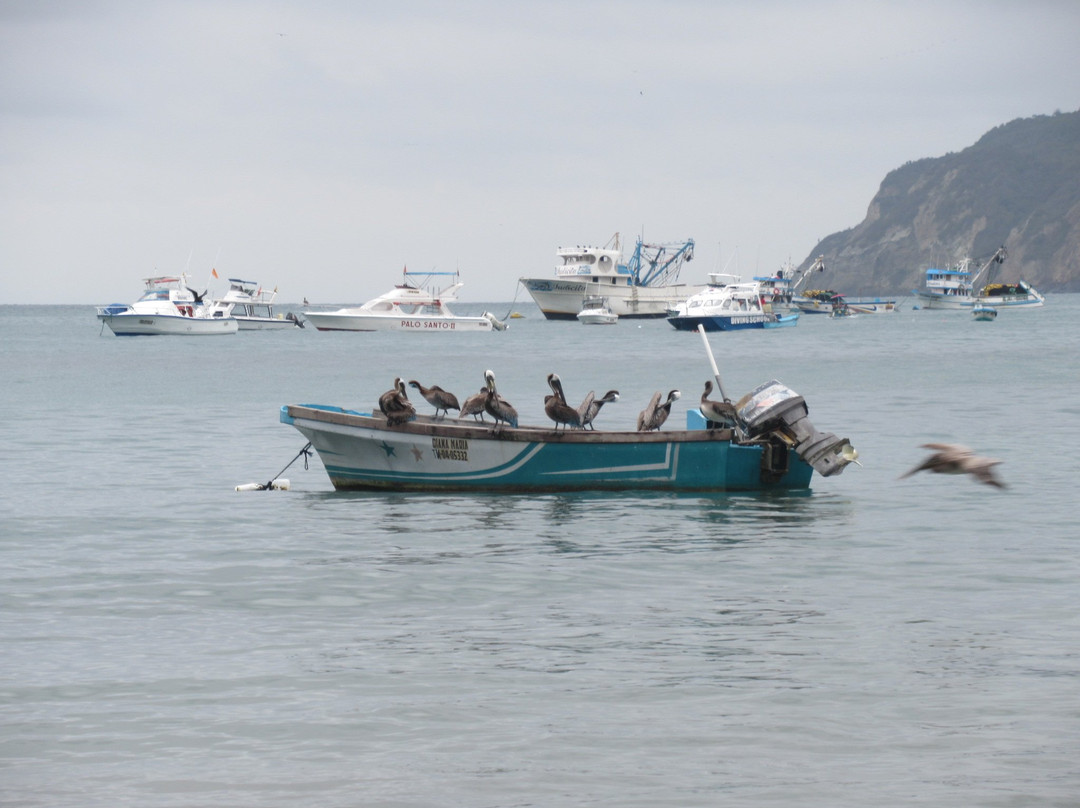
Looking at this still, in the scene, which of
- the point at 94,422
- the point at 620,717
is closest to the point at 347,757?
the point at 620,717

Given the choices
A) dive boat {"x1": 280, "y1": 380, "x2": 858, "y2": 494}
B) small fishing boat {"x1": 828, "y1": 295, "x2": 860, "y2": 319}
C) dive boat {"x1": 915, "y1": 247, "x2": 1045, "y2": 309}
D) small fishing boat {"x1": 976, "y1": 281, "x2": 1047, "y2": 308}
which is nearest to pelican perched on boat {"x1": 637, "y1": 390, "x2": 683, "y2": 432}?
dive boat {"x1": 280, "y1": 380, "x2": 858, "y2": 494}

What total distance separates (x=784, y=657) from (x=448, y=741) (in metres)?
3.29

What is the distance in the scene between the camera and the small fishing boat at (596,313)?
121m

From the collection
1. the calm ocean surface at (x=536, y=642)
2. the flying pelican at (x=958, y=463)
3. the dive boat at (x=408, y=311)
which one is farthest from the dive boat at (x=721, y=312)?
the flying pelican at (x=958, y=463)

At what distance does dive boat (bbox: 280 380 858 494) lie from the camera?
1955 centimetres

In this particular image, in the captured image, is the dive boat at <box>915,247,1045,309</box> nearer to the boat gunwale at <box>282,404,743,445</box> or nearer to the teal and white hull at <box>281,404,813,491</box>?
the teal and white hull at <box>281,404,813,491</box>

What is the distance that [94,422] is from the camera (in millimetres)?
36281

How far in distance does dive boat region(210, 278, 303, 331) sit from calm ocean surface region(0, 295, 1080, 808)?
8050 centimetres

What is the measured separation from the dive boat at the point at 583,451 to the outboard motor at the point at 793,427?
0.02m

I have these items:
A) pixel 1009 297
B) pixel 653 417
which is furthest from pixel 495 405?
pixel 1009 297

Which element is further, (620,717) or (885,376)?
(885,376)

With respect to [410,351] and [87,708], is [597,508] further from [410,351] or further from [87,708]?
[410,351]

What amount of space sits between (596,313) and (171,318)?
4160 cm

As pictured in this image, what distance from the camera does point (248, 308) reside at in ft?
357
